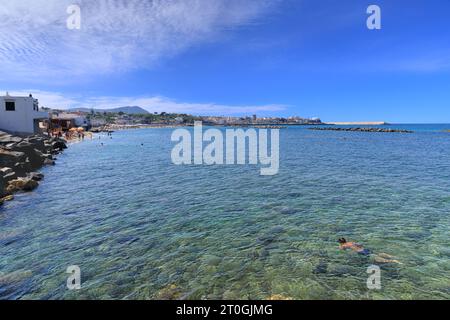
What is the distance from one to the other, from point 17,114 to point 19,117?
0.64 metres

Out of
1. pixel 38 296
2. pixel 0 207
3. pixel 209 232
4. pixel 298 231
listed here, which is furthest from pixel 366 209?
pixel 0 207

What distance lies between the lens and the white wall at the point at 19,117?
4825 centimetres

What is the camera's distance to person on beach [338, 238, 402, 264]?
9.99 m

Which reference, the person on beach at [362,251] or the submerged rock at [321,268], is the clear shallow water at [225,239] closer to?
the submerged rock at [321,268]

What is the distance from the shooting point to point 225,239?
11836 millimetres

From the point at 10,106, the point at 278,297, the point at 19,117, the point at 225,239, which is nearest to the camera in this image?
the point at 278,297

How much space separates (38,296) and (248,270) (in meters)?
6.85

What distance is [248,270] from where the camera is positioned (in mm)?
9383

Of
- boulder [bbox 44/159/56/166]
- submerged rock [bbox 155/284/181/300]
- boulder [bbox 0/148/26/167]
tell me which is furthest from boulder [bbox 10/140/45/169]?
submerged rock [bbox 155/284/181/300]

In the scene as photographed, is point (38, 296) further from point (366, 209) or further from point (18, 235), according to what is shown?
point (366, 209)

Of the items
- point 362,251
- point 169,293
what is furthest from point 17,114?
point 362,251

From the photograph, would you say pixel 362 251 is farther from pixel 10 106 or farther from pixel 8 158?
pixel 10 106

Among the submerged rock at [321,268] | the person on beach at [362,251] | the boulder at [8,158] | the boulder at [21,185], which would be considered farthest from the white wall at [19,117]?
the person on beach at [362,251]

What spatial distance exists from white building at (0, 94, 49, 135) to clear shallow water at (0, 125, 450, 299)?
3799cm
